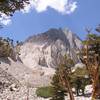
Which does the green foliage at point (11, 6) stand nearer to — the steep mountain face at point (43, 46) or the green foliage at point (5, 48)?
the green foliage at point (5, 48)

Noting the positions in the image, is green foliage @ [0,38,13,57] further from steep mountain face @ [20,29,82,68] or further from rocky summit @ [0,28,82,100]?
steep mountain face @ [20,29,82,68]

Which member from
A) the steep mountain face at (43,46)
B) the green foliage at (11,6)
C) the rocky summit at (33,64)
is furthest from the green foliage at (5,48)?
the steep mountain face at (43,46)

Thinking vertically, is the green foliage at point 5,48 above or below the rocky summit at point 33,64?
below

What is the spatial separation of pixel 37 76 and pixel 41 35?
67.7 metres

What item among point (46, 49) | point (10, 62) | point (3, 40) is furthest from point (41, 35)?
point (3, 40)

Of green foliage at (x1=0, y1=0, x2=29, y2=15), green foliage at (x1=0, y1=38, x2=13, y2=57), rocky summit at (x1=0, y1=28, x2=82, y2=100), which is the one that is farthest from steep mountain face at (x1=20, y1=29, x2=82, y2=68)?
green foliage at (x1=0, y1=0, x2=29, y2=15)

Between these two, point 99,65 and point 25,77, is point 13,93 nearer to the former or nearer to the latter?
point 25,77

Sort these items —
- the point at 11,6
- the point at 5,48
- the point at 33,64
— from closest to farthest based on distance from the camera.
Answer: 1. the point at 11,6
2. the point at 5,48
3. the point at 33,64

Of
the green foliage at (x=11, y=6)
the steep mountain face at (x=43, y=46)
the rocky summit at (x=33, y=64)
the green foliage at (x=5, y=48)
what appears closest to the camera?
the green foliage at (x=11, y=6)

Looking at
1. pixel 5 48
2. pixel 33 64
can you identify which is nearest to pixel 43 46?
pixel 33 64

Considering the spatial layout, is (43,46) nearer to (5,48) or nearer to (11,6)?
(5,48)

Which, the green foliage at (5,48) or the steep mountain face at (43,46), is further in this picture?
the steep mountain face at (43,46)

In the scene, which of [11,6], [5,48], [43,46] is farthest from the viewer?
[43,46]

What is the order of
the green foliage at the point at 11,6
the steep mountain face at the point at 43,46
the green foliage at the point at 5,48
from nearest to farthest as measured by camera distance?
the green foliage at the point at 11,6 < the green foliage at the point at 5,48 < the steep mountain face at the point at 43,46
